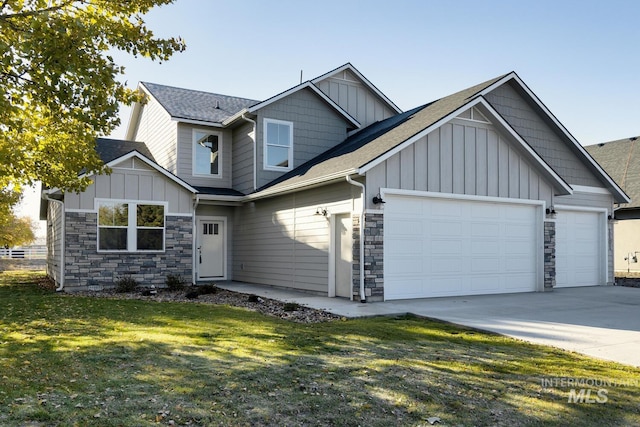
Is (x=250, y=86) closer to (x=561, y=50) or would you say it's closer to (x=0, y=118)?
(x=561, y=50)

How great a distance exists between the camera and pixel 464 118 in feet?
42.2

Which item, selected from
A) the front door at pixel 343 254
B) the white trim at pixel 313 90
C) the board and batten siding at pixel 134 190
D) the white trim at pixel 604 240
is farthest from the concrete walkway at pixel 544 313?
the white trim at pixel 313 90

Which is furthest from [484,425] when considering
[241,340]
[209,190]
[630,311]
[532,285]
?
[209,190]

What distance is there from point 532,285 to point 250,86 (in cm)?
1360

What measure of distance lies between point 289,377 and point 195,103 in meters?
14.9

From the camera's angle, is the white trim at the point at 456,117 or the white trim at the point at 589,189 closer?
the white trim at the point at 456,117

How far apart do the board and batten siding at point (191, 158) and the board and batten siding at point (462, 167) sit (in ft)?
24.0

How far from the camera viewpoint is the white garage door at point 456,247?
469 inches

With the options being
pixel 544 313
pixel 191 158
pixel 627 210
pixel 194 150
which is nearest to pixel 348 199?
pixel 544 313

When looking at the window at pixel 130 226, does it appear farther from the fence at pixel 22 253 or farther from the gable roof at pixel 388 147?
the fence at pixel 22 253

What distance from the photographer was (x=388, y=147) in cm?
1177

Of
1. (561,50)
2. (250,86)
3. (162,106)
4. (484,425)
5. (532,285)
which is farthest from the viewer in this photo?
(250,86)

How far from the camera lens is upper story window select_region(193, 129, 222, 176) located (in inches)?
663

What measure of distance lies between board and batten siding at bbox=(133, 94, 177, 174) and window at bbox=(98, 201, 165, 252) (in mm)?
2261
